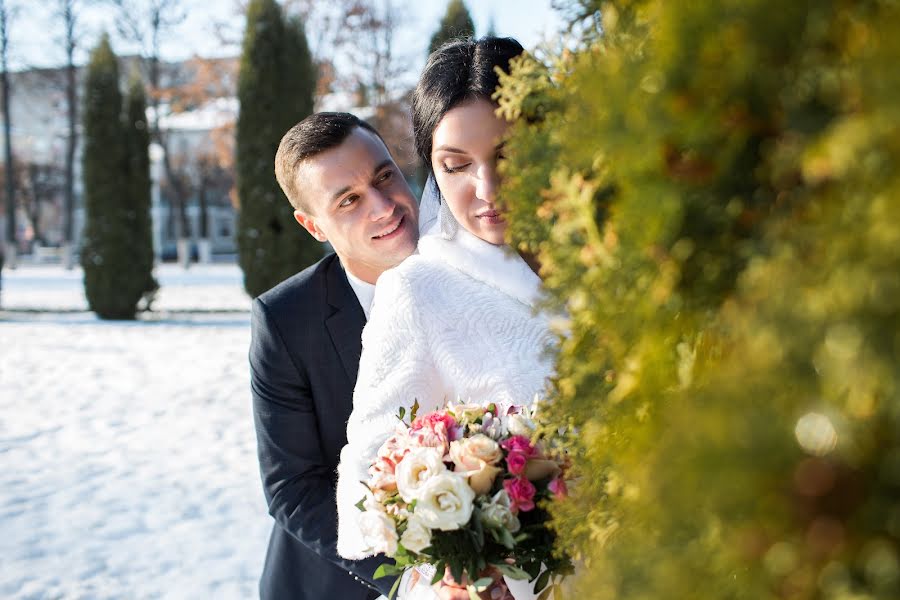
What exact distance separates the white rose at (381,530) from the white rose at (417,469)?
0.30 feet

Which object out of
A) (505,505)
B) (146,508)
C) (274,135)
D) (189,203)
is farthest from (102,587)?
(189,203)

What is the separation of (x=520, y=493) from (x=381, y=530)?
30cm

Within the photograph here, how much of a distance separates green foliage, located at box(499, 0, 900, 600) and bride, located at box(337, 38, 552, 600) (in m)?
1.04

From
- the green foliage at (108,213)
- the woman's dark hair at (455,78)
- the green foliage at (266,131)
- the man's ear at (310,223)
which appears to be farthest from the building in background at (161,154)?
the woman's dark hair at (455,78)

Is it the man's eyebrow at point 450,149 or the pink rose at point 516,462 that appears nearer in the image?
the pink rose at point 516,462

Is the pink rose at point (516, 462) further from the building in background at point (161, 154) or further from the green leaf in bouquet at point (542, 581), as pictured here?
the building in background at point (161, 154)

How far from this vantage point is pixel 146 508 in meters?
5.87

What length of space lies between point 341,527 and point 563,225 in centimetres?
131

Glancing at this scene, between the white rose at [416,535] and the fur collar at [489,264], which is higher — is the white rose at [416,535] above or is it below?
below

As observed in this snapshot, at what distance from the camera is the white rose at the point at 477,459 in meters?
1.48

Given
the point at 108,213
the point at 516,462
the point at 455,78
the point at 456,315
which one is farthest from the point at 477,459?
the point at 108,213

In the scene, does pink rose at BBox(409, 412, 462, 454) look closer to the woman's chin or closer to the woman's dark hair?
the woman's chin

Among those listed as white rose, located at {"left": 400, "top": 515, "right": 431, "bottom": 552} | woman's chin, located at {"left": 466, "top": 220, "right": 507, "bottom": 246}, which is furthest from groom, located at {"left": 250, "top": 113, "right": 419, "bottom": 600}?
white rose, located at {"left": 400, "top": 515, "right": 431, "bottom": 552}

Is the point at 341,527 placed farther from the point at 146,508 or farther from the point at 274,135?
the point at 274,135
